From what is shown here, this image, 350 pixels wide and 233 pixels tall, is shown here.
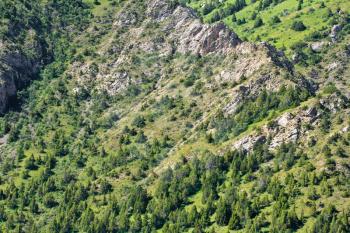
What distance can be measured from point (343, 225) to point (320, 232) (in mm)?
5864

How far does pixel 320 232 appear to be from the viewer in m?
198

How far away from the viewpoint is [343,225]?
651 feet
